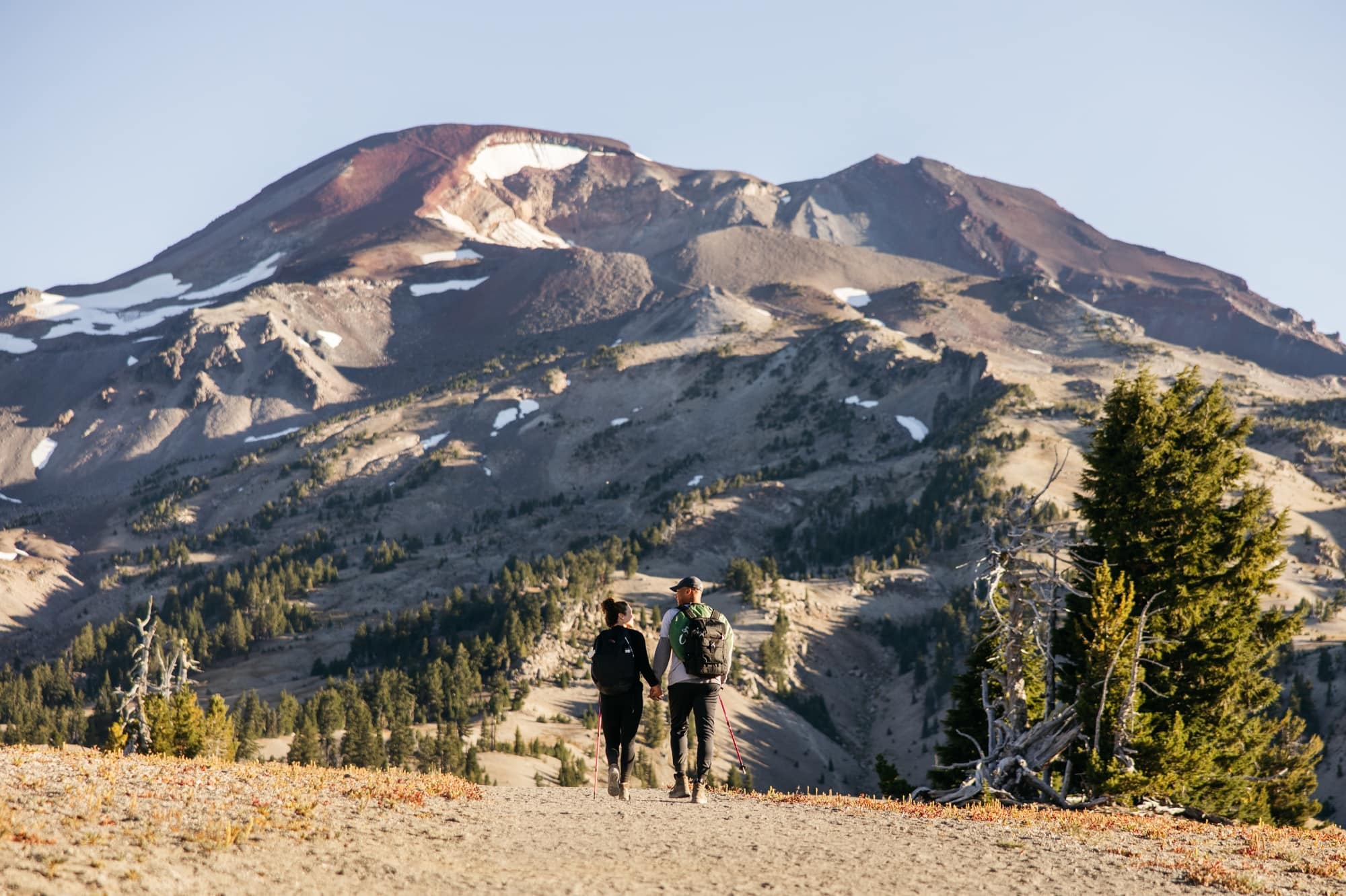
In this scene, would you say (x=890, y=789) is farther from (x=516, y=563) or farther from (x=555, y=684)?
(x=516, y=563)

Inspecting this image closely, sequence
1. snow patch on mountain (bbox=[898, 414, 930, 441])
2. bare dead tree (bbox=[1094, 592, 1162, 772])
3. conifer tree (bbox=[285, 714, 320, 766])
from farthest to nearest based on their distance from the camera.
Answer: snow patch on mountain (bbox=[898, 414, 930, 441]) < conifer tree (bbox=[285, 714, 320, 766]) < bare dead tree (bbox=[1094, 592, 1162, 772])

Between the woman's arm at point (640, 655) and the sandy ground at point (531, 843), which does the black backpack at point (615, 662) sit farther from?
the sandy ground at point (531, 843)

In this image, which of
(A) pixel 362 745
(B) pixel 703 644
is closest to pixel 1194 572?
(B) pixel 703 644

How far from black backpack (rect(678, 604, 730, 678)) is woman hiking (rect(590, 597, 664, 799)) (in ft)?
2.01

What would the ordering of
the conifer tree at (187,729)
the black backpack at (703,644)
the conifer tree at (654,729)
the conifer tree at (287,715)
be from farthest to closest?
the conifer tree at (287,715) < the conifer tree at (654,729) < the conifer tree at (187,729) < the black backpack at (703,644)

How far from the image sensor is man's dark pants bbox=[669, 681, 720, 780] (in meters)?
16.9

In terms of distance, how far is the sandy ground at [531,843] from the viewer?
1313 cm

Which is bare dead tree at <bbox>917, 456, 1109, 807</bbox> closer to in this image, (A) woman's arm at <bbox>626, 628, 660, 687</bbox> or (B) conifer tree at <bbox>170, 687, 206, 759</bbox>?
(A) woman's arm at <bbox>626, 628, 660, 687</bbox>

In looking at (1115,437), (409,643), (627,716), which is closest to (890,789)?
(1115,437)

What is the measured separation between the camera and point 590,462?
197625 millimetres

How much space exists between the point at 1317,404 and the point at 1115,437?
601 feet

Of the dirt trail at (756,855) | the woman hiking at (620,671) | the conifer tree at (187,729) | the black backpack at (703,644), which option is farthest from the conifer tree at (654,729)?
the black backpack at (703,644)

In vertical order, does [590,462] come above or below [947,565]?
above

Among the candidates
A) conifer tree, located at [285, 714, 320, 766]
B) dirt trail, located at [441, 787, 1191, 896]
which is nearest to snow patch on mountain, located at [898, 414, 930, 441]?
conifer tree, located at [285, 714, 320, 766]
